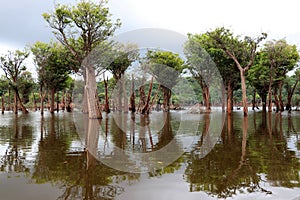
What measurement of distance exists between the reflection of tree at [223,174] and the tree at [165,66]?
2854 cm

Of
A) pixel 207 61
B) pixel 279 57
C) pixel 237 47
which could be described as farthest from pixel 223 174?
pixel 279 57

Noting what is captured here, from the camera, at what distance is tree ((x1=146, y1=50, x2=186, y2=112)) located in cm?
3582

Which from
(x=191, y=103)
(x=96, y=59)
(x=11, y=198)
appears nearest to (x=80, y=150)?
(x=11, y=198)

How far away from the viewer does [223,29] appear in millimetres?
27891

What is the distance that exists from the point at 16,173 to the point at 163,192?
3220 millimetres

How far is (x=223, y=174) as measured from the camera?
5.35 m

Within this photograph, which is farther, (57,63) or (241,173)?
(57,63)

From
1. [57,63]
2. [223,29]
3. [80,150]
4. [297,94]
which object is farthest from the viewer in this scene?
[297,94]

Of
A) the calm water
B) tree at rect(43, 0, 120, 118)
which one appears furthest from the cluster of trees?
the calm water

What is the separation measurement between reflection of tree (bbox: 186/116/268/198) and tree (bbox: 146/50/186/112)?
28536 millimetres

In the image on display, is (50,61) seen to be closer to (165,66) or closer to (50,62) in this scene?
(50,62)

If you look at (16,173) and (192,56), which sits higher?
(192,56)

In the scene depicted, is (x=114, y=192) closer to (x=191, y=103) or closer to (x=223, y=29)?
(x=223, y=29)

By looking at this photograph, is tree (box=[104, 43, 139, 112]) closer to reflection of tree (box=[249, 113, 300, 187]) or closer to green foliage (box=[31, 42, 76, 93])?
green foliage (box=[31, 42, 76, 93])
